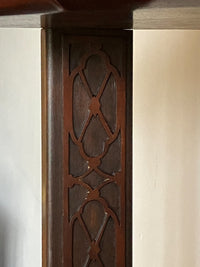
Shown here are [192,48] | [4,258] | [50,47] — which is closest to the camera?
[50,47]

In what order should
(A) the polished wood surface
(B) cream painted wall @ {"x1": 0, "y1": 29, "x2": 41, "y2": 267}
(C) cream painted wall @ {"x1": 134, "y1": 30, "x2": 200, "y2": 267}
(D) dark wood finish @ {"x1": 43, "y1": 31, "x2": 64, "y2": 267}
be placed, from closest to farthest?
(A) the polished wood surface
(D) dark wood finish @ {"x1": 43, "y1": 31, "x2": 64, "y2": 267}
(C) cream painted wall @ {"x1": 134, "y1": 30, "x2": 200, "y2": 267}
(B) cream painted wall @ {"x1": 0, "y1": 29, "x2": 41, "y2": 267}

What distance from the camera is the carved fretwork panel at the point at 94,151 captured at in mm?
576

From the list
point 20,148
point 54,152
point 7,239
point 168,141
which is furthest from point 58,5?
point 7,239

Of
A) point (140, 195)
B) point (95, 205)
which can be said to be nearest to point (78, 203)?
point (95, 205)

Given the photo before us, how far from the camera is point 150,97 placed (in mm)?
1145

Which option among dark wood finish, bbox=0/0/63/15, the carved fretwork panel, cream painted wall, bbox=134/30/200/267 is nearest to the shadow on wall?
cream painted wall, bbox=134/30/200/267

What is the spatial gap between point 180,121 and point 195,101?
0.21 feet

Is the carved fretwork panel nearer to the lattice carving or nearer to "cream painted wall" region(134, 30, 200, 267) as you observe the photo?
the lattice carving

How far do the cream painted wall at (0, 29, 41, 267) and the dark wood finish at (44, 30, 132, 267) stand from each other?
26.5 inches

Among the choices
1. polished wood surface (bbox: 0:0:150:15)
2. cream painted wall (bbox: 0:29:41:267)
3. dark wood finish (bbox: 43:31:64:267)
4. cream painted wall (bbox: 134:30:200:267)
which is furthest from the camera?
cream painted wall (bbox: 0:29:41:267)

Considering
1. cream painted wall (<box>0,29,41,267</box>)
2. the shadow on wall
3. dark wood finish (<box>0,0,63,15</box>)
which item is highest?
dark wood finish (<box>0,0,63,15</box>)

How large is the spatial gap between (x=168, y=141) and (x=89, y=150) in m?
0.59

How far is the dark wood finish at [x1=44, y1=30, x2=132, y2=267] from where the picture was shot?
57 centimetres

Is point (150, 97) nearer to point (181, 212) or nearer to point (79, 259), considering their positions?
point (181, 212)
